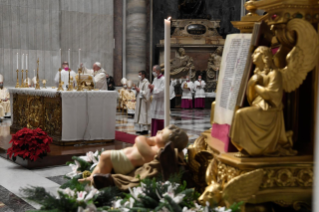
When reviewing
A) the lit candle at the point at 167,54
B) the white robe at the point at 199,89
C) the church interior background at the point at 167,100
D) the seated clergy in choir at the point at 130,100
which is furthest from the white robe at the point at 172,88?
the lit candle at the point at 167,54

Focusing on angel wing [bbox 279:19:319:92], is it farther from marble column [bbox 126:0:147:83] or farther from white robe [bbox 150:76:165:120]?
marble column [bbox 126:0:147:83]

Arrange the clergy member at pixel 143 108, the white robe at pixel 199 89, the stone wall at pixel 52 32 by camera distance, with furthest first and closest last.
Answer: the white robe at pixel 199 89 → the stone wall at pixel 52 32 → the clergy member at pixel 143 108

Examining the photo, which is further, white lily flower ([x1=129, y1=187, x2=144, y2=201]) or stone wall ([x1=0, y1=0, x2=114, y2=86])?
stone wall ([x1=0, y1=0, x2=114, y2=86])

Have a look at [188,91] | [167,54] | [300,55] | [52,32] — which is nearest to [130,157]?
[167,54]

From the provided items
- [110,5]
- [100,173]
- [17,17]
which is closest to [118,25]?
[110,5]

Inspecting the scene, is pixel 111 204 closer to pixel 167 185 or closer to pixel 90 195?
pixel 90 195

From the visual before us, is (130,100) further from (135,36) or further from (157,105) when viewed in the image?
(157,105)

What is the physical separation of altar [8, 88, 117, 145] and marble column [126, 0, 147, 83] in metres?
10.8

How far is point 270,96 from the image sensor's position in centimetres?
170

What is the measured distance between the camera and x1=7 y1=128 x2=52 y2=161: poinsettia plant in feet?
18.3

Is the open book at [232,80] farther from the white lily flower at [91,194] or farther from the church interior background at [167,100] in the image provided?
the white lily flower at [91,194]

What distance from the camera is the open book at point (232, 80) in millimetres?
1844

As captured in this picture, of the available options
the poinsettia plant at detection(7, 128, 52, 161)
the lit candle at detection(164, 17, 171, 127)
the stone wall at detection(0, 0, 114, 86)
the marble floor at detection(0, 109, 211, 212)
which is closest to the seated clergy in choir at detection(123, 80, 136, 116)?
the stone wall at detection(0, 0, 114, 86)

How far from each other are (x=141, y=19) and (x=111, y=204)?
17400 mm
